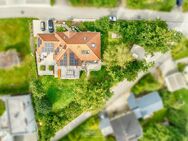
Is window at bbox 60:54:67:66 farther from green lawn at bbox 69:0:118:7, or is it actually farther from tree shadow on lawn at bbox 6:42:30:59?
green lawn at bbox 69:0:118:7

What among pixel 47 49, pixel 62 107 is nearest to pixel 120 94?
pixel 62 107

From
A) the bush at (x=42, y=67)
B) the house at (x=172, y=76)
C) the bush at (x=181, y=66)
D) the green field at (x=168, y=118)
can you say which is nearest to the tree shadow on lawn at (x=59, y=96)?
the bush at (x=42, y=67)

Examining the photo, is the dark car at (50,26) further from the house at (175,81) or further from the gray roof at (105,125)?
→ the house at (175,81)

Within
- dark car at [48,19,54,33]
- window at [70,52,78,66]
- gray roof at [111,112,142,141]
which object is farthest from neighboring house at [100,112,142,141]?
dark car at [48,19,54,33]

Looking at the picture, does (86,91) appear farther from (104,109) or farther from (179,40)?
(179,40)

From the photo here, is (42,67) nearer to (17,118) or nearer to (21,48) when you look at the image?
(21,48)
